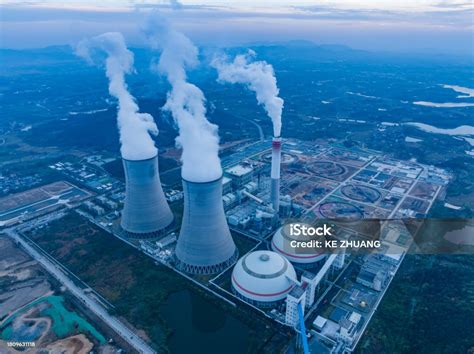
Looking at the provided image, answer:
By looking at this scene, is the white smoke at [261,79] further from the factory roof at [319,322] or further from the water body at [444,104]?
the water body at [444,104]

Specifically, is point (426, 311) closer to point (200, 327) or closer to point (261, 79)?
point (200, 327)

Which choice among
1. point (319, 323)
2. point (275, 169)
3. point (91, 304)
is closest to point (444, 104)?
point (275, 169)

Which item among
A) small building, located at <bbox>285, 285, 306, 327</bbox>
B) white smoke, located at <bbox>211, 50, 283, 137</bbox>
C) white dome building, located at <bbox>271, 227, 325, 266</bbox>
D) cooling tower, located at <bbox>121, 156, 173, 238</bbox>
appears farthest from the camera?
white smoke, located at <bbox>211, 50, 283, 137</bbox>

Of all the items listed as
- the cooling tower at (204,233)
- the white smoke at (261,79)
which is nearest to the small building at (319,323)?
the cooling tower at (204,233)

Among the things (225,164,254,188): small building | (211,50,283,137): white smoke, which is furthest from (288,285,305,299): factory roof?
(225,164,254,188): small building

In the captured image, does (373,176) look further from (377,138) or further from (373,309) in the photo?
(373,309)

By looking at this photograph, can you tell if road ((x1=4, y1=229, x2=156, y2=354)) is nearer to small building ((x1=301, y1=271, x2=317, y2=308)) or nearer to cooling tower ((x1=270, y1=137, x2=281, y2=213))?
small building ((x1=301, y1=271, x2=317, y2=308))

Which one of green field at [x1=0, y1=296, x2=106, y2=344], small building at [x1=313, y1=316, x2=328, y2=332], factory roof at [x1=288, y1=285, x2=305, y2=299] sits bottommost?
green field at [x1=0, y1=296, x2=106, y2=344]
